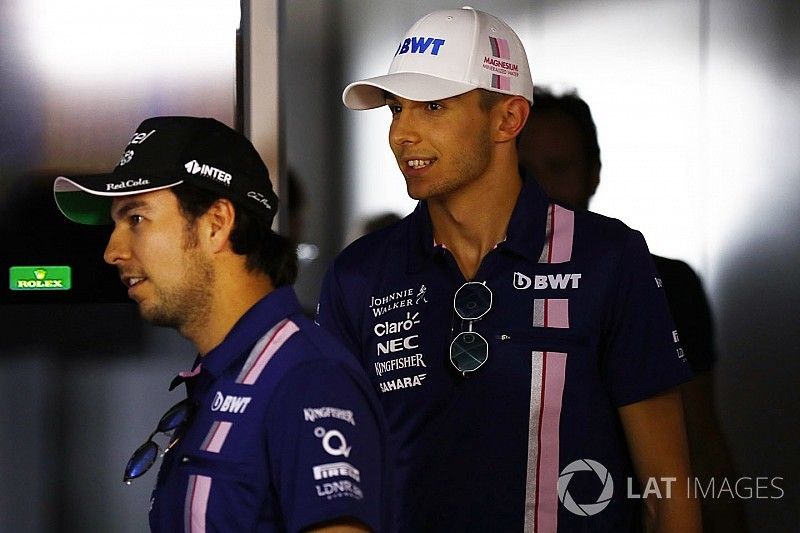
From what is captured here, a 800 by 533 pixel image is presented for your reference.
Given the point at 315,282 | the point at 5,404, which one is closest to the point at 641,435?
the point at 315,282

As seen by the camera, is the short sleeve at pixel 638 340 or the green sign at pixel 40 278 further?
the green sign at pixel 40 278

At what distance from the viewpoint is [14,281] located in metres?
2.25

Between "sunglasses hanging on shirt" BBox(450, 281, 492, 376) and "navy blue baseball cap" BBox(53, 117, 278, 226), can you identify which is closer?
"navy blue baseball cap" BBox(53, 117, 278, 226)

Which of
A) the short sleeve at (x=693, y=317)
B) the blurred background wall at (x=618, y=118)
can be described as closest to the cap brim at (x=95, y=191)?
the blurred background wall at (x=618, y=118)

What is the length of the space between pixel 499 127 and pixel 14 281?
96cm

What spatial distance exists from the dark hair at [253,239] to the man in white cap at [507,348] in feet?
1.07

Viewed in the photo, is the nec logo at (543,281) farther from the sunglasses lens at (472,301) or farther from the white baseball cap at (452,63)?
the white baseball cap at (452,63)

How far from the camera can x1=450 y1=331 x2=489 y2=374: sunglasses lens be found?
5.67 ft

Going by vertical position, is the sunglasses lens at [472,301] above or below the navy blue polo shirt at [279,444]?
above

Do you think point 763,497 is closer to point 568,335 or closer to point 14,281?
point 568,335

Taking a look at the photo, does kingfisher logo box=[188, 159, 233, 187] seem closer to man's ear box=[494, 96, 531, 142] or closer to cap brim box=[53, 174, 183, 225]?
cap brim box=[53, 174, 183, 225]

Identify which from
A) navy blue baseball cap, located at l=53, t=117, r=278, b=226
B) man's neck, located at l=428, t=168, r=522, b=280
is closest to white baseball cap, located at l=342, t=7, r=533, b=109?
man's neck, located at l=428, t=168, r=522, b=280

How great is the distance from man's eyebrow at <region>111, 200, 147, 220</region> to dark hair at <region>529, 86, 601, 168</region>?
924 millimetres

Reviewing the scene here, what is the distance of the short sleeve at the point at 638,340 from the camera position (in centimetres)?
171
